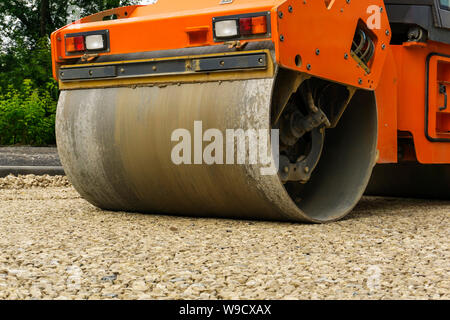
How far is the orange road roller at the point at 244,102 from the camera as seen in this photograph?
3562mm

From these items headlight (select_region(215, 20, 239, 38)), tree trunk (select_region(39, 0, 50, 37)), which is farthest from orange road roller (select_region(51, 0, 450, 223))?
tree trunk (select_region(39, 0, 50, 37))

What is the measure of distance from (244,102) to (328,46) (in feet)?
1.88

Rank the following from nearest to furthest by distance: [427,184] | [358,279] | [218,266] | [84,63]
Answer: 1. [358,279]
2. [218,266]
3. [84,63]
4. [427,184]

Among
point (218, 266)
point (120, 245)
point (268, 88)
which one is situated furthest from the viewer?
point (268, 88)

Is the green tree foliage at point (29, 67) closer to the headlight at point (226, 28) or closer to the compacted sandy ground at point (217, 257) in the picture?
the compacted sandy ground at point (217, 257)

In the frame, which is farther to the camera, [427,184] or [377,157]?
[427,184]

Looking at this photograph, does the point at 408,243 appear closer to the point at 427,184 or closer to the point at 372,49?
the point at 372,49

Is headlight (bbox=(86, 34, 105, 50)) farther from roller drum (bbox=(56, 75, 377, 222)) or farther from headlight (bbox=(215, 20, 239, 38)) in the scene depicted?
headlight (bbox=(215, 20, 239, 38))

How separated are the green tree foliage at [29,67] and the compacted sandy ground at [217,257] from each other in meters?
9.12

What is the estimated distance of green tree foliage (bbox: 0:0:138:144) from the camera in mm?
13250

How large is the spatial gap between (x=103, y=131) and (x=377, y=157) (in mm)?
1631

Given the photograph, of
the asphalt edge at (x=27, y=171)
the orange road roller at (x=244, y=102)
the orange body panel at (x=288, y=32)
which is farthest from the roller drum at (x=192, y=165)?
the asphalt edge at (x=27, y=171)

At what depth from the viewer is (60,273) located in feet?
8.66

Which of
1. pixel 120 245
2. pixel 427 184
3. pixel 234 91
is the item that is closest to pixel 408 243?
pixel 234 91
